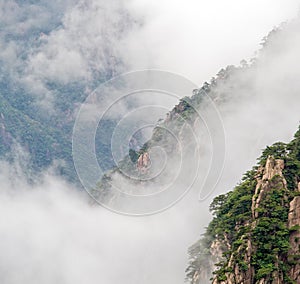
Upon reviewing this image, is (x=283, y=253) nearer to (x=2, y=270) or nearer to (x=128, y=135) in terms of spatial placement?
(x=128, y=135)

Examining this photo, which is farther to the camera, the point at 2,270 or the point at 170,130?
the point at 2,270

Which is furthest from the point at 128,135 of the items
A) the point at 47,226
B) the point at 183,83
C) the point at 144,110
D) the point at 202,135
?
the point at 47,226

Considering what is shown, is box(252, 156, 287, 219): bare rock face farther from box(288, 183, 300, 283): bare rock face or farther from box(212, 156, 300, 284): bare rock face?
box(288, 183, 300, 283): bare rock face

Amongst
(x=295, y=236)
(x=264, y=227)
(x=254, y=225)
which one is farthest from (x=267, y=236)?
(x=254, y=225)

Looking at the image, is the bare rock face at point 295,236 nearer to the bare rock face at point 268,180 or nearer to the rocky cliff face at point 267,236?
the rocky cliff face at point 267,236

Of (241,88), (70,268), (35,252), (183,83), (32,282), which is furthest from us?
(35,252)

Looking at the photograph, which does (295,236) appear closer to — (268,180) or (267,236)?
(267,236)

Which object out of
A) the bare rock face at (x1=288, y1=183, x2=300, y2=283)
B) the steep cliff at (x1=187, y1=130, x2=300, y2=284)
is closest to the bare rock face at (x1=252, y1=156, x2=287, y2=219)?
the steep cliff at (x1=187, y1=130, x2=300, y2=284)

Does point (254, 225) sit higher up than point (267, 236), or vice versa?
point (254, 225)
